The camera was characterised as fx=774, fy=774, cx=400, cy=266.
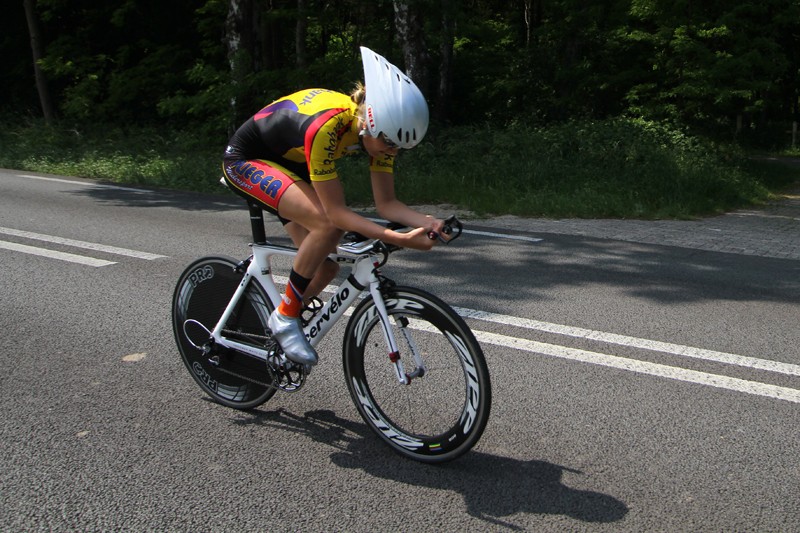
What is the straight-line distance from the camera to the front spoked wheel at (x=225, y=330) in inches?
153

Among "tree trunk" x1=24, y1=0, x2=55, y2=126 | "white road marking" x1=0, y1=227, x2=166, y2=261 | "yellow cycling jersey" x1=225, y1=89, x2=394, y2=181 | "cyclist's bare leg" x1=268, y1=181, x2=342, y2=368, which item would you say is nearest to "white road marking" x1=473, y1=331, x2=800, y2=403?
"cyclist's bare leg" x1=268, y1=181, x2=342, y2=368

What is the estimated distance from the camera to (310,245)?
350 cm

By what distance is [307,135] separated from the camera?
3.27 metres

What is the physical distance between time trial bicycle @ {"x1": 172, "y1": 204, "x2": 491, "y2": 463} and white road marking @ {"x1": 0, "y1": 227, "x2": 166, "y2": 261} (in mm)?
3639

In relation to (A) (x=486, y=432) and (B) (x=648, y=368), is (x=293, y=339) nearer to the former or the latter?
(A) (x=486, y=432)

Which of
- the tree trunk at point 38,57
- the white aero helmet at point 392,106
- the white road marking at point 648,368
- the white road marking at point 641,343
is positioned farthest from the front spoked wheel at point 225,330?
the tree trunk at point 38,57

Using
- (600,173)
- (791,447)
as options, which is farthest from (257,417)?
(600,173)

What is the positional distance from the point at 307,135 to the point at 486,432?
5.41 feet

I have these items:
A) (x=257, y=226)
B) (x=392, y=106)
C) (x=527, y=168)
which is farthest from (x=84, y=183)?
(x=392, y=106)

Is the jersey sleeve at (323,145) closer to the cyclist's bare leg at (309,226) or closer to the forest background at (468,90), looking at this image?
the cyclist's bare leg at (309,226)

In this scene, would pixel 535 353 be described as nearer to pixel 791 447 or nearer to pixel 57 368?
pixel 791 447

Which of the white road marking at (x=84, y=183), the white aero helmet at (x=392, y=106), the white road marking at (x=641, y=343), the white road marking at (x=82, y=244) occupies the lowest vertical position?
the white road marking at (x=641, y=343)

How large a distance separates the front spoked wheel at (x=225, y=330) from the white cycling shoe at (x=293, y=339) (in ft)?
0.63

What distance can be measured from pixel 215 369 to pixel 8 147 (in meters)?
17.0
